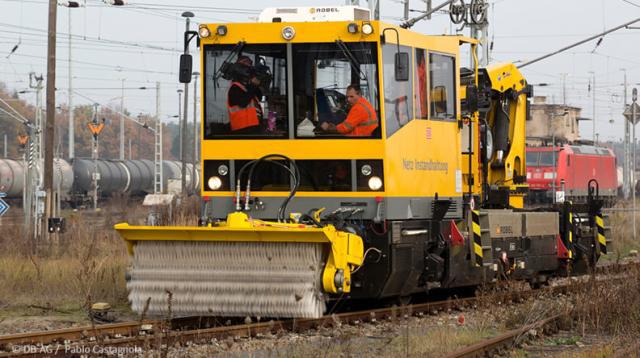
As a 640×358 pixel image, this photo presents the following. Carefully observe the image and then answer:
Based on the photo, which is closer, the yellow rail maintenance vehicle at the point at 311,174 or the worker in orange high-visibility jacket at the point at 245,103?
the yellow rail maintenance vehicle at the point at 311,174

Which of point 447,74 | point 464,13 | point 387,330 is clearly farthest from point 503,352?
point 464,13

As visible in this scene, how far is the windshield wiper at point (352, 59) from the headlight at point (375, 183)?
1145mm

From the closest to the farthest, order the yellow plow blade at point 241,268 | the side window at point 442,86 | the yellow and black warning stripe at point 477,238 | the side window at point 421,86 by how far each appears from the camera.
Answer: the yellow plow blade at point 241,268 → the side window at point 421,86 → the side window at point 442,86 → the yellow and black warning stripe at point 477,238

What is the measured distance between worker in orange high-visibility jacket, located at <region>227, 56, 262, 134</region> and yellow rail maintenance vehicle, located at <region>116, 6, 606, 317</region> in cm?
1

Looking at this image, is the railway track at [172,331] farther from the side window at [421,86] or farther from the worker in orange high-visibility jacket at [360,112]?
the side window at [421,86]

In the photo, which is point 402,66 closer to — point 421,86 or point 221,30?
point 421,86

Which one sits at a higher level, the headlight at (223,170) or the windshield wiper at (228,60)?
the windshield wiper at (228,60)

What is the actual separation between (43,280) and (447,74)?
6781 millimetres

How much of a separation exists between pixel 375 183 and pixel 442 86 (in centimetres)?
218

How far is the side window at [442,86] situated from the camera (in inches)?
531

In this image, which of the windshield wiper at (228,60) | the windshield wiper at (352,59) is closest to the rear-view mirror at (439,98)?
the windshield wiper at (352,59)

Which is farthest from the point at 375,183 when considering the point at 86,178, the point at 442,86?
the point at 86,178

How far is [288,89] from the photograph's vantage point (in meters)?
12.4

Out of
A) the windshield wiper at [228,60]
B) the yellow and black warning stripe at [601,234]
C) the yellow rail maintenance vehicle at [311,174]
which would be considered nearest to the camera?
the yellow rail maintenance vehicle at [311,174]
